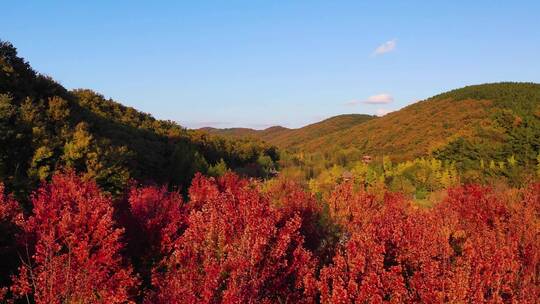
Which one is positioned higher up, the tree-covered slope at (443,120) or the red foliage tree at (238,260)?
the tree-covered slope at (443,120)

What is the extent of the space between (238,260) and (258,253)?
71cm

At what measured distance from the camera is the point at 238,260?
11.1 metres

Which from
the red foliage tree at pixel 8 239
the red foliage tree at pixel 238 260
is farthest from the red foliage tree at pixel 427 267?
the red foliage tree at pixel 8 239

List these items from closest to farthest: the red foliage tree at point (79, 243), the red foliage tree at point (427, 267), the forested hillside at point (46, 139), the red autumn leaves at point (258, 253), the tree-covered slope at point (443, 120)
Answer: the red foliage tree at point (427, 267) < the red autumn leaves at point (258, 253) < the red foliage tree at point (79, 243) < the forested hillside at point (46, 139) < the tree-covered slope at point (443, 120)

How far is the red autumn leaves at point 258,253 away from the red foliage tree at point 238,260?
39 millimetres

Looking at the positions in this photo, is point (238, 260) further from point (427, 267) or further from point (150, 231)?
point (150, 231)

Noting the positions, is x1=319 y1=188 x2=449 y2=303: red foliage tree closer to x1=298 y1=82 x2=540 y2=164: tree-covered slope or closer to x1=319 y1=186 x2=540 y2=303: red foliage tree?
x1=319 y1=186 x2=540 y2=303: red foliage tree

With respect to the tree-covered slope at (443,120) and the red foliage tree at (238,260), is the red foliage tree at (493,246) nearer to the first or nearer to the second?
the red foliage tree at (238,260)

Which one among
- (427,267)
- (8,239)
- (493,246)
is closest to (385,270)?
(427,267)

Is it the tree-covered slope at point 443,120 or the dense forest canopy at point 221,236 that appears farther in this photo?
the tree-covered slope at point 443,120

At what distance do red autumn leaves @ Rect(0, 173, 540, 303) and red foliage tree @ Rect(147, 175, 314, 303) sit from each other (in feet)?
0.13

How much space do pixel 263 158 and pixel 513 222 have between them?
296ft

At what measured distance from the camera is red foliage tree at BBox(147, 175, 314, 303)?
1034 centimetres

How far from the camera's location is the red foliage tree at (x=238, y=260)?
10336 mm
